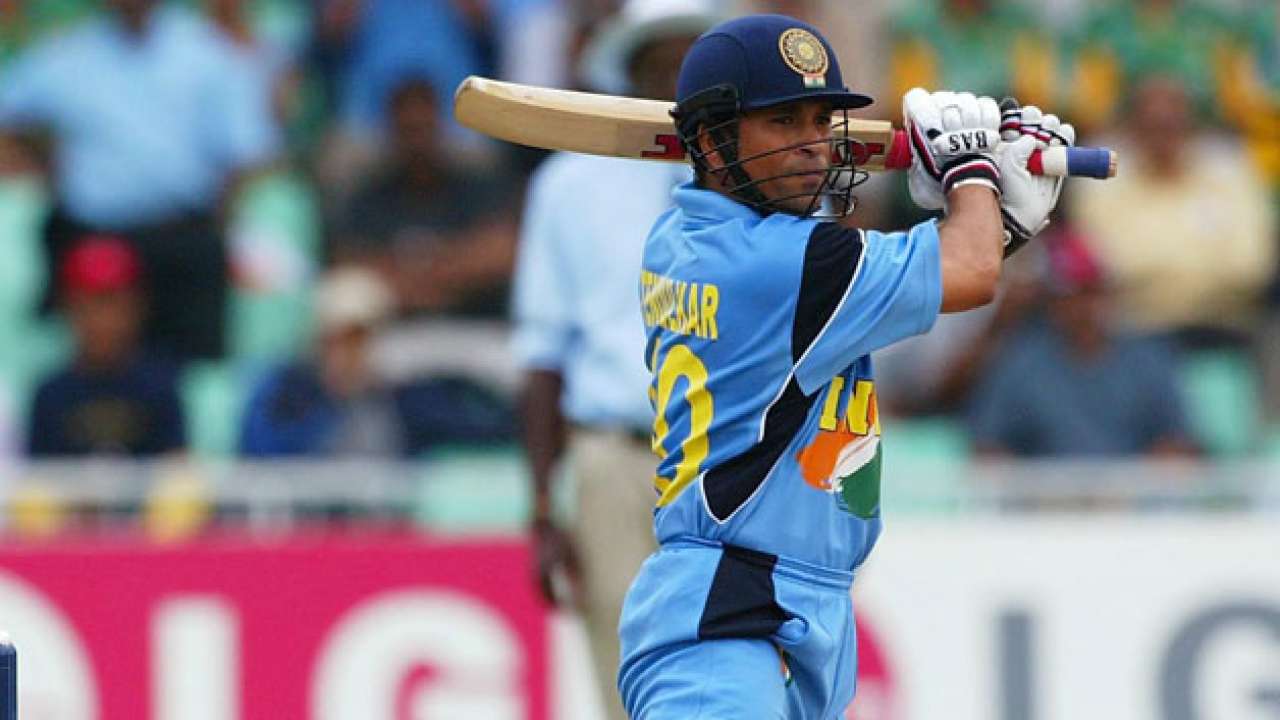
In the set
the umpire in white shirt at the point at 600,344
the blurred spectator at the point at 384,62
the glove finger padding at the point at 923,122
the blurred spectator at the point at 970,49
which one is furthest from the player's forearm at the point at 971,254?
the blurred spectator at the point at 970,49

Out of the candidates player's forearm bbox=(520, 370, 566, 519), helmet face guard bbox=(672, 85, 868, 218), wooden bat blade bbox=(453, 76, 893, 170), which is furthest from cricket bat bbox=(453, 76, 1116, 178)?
player's forearm bbox=(520, 370, 566, 519)

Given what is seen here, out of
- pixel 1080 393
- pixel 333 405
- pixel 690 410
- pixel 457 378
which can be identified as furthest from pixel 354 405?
pixel 690 410

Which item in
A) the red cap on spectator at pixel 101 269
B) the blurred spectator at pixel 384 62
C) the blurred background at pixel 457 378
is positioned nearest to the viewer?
the blurred background at pixel 457 378

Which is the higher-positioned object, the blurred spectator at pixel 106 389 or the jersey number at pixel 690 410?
the blurred spectator at pixel 106 389

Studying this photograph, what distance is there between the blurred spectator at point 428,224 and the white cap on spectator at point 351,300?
10 cm

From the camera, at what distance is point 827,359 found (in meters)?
3.92

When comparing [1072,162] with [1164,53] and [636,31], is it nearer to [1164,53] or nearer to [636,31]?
[636,31]

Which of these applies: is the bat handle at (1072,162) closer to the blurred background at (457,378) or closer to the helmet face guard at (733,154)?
the helmet face guard at (733,154)

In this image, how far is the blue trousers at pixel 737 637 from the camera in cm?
389

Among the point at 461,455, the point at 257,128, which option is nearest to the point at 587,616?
the point at 461,455

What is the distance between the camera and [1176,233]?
895 centimetres

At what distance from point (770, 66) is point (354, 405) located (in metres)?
4.17

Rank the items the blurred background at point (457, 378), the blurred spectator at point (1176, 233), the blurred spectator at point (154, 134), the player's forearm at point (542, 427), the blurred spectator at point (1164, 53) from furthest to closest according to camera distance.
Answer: the blurred spectator at point (1164, 53)
the blurred spectator at point (1176, 233)
the blurred spectator at point (154, 134)
the blurred background at point (457, 378)
the player's forearm at point (542, 427)

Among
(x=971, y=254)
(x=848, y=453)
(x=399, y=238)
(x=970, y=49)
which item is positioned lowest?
(x=848, y=453)
